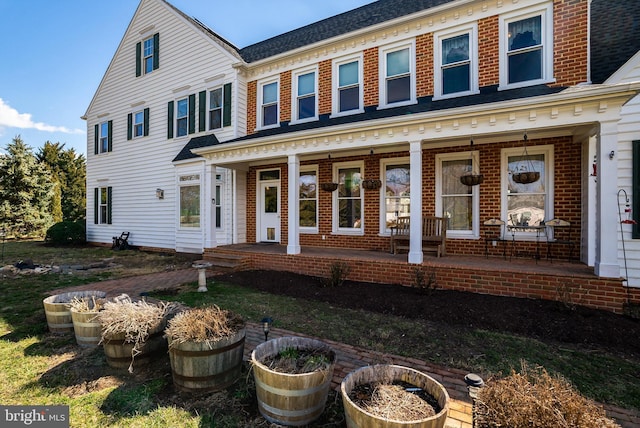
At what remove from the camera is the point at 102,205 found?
14531 millimetres

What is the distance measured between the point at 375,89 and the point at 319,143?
2686 millimetres

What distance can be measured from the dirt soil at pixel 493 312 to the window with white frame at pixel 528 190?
2.65 m

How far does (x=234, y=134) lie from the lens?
1044 centimetres

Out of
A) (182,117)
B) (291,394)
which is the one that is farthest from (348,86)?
(291,394)

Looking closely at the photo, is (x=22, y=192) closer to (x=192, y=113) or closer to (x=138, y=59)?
(x=138, y=59)

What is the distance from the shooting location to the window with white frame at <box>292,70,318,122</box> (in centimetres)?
961

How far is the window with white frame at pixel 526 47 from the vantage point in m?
6.74

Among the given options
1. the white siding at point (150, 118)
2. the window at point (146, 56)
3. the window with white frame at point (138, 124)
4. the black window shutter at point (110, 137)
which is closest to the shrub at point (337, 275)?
the white siding at point (150, 118)

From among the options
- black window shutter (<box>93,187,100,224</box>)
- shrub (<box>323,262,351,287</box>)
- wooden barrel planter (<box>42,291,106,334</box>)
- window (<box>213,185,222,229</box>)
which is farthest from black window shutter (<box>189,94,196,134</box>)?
wooden barrel planter (<box>42,291,106,334</box>)

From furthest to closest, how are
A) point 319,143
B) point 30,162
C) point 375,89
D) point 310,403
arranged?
point 30,162
point 375,89
point 319,143
point 310,403

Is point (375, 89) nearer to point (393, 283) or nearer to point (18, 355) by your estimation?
point (393, 283)

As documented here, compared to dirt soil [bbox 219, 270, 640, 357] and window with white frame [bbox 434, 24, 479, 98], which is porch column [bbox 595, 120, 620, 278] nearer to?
dirt soil [bbox 219, 270, 640, 357]

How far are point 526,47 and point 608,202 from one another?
420cm

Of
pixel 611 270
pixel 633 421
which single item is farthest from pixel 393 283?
pixel 633 421
